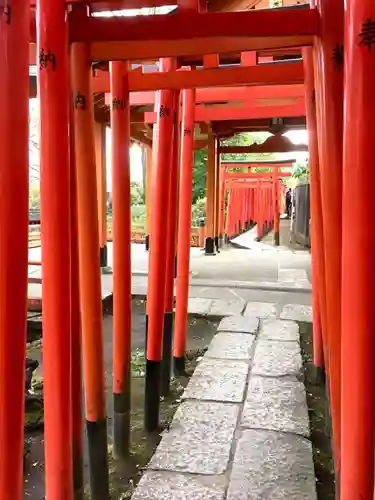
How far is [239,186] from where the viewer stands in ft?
44.4

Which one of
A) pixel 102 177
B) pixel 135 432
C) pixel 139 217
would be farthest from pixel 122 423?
pixel 139 217

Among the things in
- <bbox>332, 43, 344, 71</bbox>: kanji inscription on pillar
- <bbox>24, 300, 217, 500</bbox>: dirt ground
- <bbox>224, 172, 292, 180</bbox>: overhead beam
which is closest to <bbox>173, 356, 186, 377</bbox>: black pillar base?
<bbox>24, 300, 217, 500</bbox>: dirt ground

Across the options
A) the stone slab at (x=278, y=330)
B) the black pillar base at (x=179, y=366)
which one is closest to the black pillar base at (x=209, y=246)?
the stone slab at (x=278, y=330)

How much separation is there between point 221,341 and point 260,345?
0.29m

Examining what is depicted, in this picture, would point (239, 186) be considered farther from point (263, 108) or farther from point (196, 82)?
point (196, 82)

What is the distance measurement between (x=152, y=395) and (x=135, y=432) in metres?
0.26

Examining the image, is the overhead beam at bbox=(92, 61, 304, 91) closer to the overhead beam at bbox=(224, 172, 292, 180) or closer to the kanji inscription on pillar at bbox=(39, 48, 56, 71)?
the kanji inscription on pillar at bbox=(39, 48, 56, 71)

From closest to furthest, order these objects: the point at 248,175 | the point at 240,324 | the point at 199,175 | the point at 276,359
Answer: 1. the point at 276,359
2. the point at 240,324
3. the point at 248,175
4. the point at 199,175

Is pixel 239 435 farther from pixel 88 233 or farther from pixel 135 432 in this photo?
pixel 88 233

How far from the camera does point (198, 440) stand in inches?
81.0

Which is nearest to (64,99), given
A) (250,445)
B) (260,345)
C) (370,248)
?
(370,248)

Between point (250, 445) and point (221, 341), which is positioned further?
point (221, 341)

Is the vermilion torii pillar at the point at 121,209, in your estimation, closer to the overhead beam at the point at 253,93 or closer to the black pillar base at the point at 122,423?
the black pillar base at the point at 122,423

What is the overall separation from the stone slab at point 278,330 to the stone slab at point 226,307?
489mm
